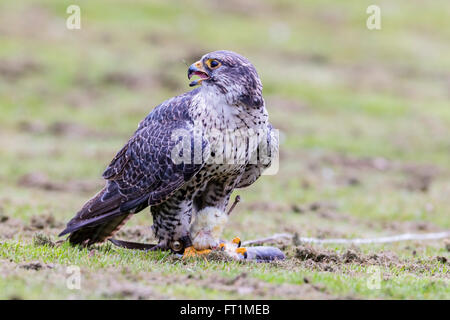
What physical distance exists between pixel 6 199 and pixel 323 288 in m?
6.15

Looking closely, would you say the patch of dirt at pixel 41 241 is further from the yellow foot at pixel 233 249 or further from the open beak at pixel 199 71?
the open beak at pixel 199 71

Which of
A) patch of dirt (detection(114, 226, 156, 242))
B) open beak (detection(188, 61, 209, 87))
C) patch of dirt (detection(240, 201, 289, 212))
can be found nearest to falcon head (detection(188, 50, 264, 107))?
open beak (detection(188, 61, 209, 87))

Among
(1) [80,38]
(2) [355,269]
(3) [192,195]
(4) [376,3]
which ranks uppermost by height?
(4) [376,3]

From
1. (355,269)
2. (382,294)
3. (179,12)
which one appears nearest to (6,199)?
(355,269)

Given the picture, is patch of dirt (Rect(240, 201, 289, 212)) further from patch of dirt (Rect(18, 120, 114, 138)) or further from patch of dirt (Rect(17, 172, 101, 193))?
patch of dirt (Rect(18, 120, 114, 138))

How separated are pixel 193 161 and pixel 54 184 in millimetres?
6149

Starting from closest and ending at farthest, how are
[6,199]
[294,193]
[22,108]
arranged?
[6,199] < [294,193] < [22,108]

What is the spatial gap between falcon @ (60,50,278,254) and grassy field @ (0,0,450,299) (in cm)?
32

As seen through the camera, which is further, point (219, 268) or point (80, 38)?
point (80, 38)

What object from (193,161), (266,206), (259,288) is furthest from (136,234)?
(259,288)

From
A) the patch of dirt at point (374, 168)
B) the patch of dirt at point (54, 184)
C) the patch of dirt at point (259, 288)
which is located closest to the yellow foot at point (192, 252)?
the patch of dirt at point (259, 288)

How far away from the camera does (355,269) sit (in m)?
6.05

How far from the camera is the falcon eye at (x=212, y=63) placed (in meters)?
5.99
